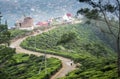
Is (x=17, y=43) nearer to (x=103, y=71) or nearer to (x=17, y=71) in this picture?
(x=17, y=71)

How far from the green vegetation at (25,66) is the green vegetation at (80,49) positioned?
4.70 m

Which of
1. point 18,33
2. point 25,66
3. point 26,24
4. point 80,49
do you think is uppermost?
point 26,24

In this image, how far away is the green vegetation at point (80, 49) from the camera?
45.5 meters

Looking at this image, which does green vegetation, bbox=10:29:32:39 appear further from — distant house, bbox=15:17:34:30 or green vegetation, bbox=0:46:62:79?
green vegetation, bbox=0:46:62:79

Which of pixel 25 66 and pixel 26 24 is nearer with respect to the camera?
pixel 25 66

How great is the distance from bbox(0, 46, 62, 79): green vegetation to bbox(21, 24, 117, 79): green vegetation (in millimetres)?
4701

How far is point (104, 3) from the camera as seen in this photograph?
41.0 meters

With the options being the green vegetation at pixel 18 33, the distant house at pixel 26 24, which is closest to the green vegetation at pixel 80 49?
the green vegetation at pixel 18 33

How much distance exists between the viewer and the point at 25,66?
65062 mm

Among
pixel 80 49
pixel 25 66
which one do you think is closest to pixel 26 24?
pixel 80 49

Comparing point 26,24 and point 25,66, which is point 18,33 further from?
point 25,66

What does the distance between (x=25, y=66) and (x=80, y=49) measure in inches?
1602

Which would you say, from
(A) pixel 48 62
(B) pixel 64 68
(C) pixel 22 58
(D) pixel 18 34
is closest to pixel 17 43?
(D) pixel 18 34

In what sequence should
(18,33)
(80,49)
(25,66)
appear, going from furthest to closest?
(18,33) < (80,49) < (25,66)
